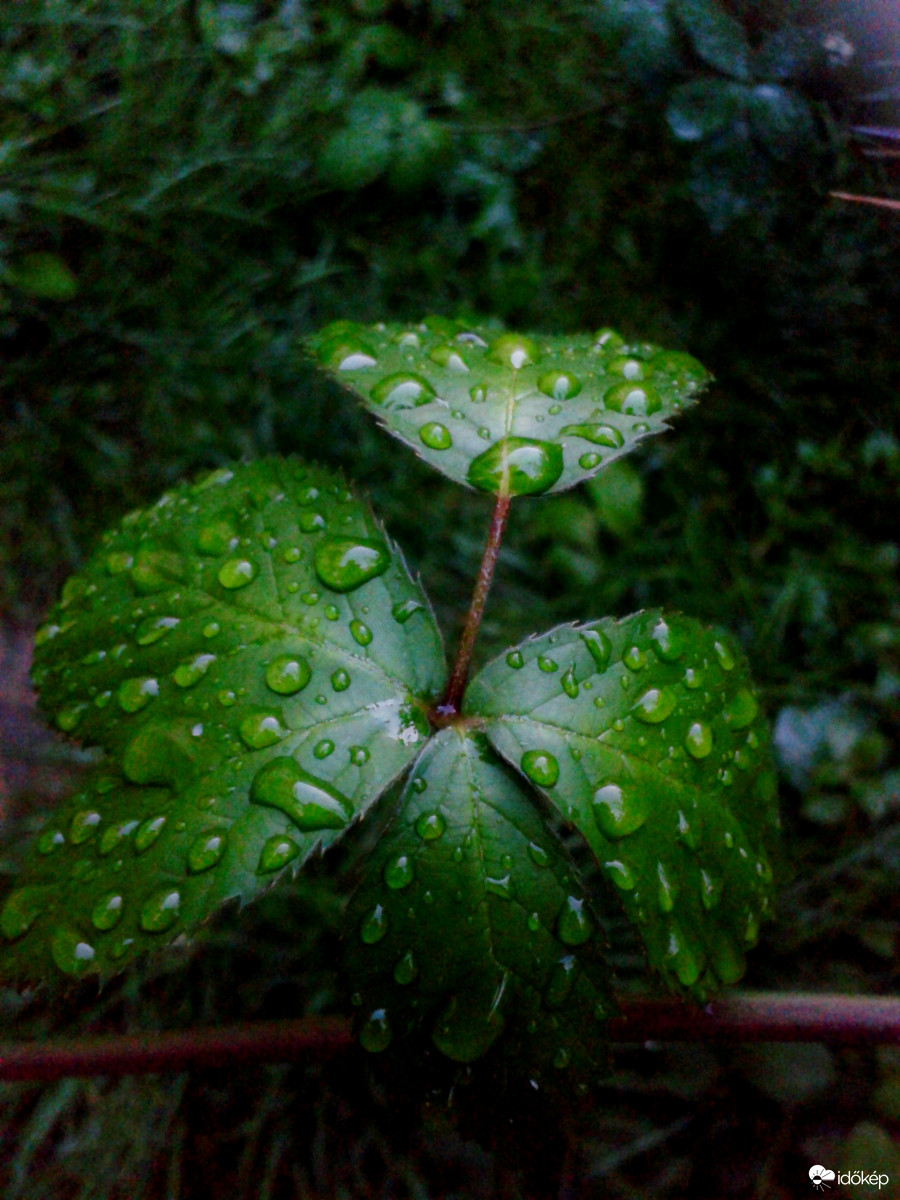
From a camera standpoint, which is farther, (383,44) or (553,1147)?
(383,44)

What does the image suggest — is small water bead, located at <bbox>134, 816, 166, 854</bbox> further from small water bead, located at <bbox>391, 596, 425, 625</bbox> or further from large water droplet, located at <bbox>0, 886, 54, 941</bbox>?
small water bead, located at <bbox>391, 596, 425, 625</bbox>

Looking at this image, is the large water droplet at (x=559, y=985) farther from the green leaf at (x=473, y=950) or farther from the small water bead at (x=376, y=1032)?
the small water bead at (x=376, y=1032)

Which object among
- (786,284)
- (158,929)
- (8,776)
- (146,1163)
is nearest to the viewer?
(158,929)

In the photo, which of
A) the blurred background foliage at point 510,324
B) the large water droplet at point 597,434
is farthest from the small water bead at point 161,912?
the blurred background foliage at point 510,324

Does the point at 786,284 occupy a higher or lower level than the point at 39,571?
higher

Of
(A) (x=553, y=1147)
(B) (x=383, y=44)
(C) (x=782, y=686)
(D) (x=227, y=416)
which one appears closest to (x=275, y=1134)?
(A) (x=553, y=1147)

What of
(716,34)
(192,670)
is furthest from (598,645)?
(716,34)

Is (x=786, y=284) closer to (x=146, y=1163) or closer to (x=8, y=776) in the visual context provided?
(x=8, y=776)
